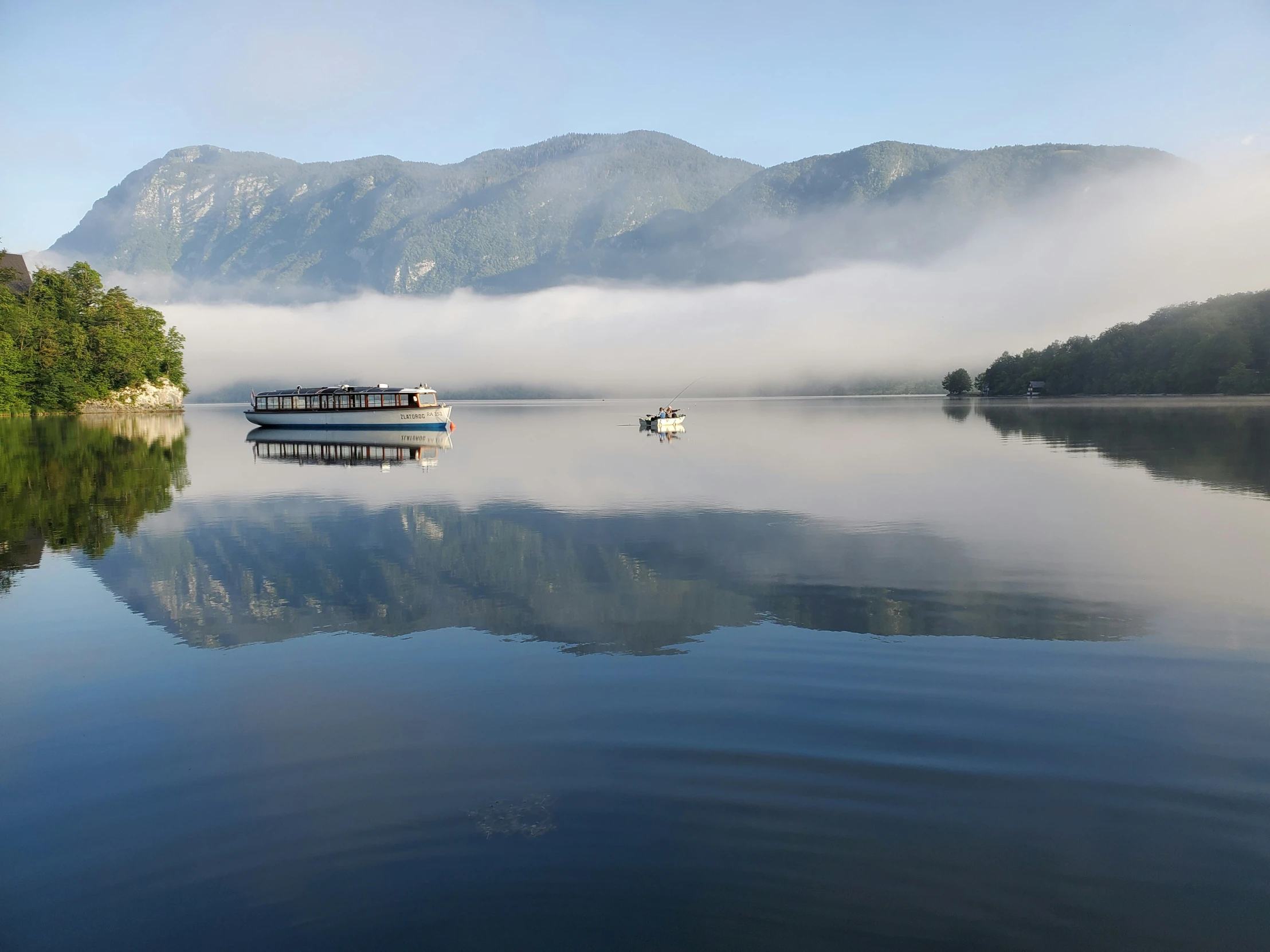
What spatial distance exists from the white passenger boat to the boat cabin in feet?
0.26

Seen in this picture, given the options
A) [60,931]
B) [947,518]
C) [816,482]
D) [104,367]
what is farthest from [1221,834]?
[104,367]

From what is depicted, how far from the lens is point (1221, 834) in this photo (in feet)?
26.9

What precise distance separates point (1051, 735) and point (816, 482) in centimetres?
3244

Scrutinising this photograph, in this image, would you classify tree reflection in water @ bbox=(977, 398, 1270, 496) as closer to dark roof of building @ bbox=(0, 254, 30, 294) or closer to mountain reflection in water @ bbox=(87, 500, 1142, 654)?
mountain reflection in water @ bbox=(87, 500, 1142, 654)

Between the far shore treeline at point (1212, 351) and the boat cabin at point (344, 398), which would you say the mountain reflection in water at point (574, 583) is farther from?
the far shore treeline at point (1212, 351)

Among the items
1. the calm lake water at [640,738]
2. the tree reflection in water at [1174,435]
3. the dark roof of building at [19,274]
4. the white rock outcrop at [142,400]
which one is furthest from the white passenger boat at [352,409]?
the calm lake water at [640,738]

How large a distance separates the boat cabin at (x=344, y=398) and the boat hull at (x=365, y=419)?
60 cm

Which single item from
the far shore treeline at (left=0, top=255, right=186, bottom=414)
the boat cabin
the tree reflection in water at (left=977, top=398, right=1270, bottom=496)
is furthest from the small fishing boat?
the far shore treeline at (left=0, top=255, right=186, bottom=414)

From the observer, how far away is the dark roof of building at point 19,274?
503 ft

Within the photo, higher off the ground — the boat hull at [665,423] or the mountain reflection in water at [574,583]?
the boat hull at [665,423]

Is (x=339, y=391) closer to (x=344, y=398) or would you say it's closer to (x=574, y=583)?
(x=344, y=398)

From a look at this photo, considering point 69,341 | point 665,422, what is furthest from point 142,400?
point 665,422

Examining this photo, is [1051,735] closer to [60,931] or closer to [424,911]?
[424,911]

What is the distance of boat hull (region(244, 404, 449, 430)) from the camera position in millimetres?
103000
